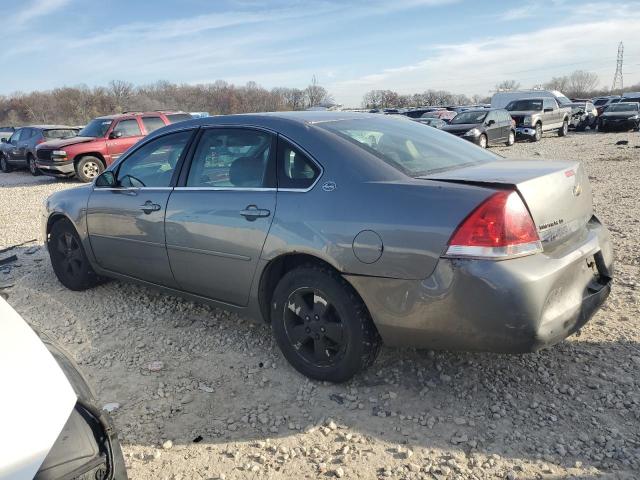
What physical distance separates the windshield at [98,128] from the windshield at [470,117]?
1267 cm

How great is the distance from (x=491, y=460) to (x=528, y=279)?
861 millimetres

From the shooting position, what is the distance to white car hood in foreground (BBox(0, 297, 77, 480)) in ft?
4.56

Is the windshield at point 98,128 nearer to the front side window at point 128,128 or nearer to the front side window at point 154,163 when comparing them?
the front side window at point 128,128

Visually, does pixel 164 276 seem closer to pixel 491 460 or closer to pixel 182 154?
pixel 182 154

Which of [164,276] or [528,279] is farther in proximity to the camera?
[164,276]

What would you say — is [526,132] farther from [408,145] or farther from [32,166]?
[408,145]

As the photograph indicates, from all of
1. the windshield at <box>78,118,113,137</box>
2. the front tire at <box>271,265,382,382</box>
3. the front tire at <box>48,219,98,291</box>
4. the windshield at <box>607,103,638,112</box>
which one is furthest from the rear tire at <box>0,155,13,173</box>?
the windshield at <box>607,103,638,112</box>

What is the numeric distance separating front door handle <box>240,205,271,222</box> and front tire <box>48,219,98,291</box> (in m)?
2.20

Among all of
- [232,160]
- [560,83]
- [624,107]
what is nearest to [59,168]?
[232,160]

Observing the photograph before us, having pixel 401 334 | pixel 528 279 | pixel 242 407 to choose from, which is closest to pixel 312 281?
pixel 401 334

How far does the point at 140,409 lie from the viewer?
3.01 m

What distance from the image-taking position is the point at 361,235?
2744 mm

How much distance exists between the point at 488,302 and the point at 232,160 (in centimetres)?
195

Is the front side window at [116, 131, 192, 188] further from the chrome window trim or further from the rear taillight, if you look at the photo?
the rear taillight
